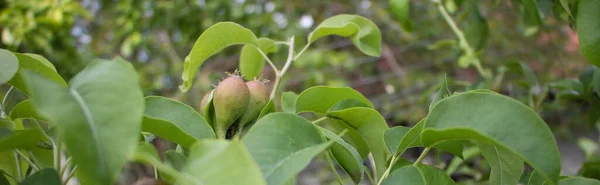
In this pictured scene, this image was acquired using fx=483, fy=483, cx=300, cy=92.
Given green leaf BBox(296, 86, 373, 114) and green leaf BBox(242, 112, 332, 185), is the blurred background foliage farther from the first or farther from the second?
green leaf BBox(242, 112, 332, 185)

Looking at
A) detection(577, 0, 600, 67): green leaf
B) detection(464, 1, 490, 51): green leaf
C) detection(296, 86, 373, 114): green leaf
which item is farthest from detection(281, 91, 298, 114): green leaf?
detection(464, 1, 490, 51): green leaf

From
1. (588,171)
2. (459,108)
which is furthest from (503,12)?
(459,108)

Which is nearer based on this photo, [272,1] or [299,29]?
[299,29]

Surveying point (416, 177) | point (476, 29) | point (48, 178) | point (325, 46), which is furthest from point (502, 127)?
point (325, 46)

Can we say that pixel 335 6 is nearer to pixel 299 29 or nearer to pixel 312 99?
pixel 299 29

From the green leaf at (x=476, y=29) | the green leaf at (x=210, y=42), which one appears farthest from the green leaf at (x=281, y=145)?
the green leaf at (x=476, y=29)

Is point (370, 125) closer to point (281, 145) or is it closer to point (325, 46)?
point (281, 145)
